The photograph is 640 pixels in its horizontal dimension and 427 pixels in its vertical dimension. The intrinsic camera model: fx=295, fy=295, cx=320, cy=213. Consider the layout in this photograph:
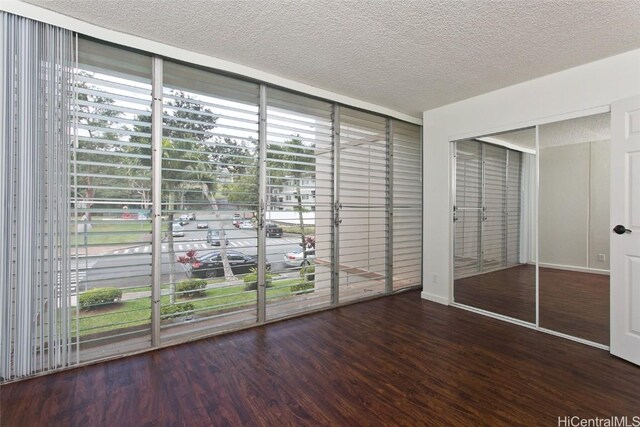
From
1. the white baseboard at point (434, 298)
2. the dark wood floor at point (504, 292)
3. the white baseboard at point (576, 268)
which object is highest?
the white baseboard at point (576, 268)

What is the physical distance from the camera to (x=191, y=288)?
108 inches

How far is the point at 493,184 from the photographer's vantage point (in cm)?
360

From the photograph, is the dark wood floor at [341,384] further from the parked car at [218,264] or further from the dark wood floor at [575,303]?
the parked car at [218,264]

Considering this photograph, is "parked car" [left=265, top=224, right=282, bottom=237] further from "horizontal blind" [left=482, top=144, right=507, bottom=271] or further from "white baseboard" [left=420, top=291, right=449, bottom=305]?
"horizontal blind" [left=482, top=144, right=507, bottom=271]

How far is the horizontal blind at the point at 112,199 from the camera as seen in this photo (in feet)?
7.41

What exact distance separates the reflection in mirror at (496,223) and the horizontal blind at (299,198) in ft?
5.68

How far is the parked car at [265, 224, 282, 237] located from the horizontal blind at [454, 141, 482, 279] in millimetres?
2313

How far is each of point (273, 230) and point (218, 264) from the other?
2.15 ft

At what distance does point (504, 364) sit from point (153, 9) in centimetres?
372

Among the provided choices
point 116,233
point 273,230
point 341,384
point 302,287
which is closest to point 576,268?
point 341,384

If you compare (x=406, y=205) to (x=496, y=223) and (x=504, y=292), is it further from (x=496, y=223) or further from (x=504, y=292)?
(x=504, y=292)

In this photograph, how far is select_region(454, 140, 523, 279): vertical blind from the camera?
11.1ft

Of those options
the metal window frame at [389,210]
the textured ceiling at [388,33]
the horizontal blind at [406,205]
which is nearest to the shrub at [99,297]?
the textured ceiling at [388,33]

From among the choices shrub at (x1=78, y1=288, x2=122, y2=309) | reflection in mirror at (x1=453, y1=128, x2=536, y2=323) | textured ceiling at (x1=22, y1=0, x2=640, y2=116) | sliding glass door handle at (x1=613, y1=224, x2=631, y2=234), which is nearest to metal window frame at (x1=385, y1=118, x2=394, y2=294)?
reflection in mirror at (x1=453, y1=128, x2=536, y2=323)
